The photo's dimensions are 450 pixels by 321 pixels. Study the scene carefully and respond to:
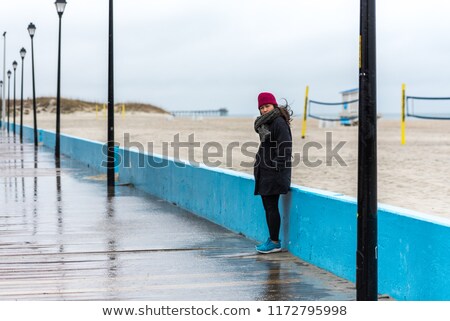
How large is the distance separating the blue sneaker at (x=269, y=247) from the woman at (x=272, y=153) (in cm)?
17

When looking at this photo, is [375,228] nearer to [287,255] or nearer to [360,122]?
[360,122]

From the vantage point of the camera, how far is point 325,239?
812cm

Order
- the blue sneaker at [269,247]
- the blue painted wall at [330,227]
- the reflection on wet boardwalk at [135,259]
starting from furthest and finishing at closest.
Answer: the blue sneaker at [269,247], the reflection on wet boardwalk at [135,259], the blue painted wall at [330,227]

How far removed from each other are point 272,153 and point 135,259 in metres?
1.82

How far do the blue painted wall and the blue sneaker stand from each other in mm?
154

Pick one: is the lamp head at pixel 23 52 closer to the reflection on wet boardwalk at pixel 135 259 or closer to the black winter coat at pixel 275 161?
the reflection on wet boardwalk at pixel 135 259

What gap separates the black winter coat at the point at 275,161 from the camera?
342 inches

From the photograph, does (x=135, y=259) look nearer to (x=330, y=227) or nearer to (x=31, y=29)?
(x=330, y=227)

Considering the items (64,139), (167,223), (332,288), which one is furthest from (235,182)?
(64,139)

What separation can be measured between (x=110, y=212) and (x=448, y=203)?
5712 millimetres

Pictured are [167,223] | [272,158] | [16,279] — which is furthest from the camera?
[167,223]

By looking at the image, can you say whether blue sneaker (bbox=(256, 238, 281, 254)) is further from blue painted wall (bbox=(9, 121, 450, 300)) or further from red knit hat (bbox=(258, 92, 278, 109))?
red knit hat (bbox=(258, 92, 278, 109))

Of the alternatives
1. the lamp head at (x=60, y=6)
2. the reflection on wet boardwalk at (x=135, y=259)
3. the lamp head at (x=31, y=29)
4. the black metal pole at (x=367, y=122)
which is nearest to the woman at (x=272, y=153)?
the reflection on wet boardwalk at (x=135, y=259)

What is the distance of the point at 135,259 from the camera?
8.88 metres
